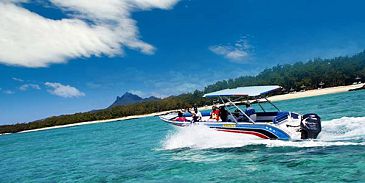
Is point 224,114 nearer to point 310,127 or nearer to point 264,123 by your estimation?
point 264,123

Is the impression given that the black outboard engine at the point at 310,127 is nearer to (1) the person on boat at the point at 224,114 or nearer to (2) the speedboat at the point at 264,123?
(2) the speedboat at the point at 264,123

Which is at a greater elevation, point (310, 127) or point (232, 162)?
point (310, 127)

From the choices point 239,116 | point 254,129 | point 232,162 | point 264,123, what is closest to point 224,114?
point 239,116

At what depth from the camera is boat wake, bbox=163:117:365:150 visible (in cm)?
1439

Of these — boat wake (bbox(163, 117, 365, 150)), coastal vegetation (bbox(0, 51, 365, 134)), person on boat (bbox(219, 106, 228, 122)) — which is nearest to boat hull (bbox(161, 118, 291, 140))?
boat wake (bbox(163, 117, 365, 150))

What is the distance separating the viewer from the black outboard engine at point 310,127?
15.1 metres

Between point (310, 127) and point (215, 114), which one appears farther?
point (215, 114)

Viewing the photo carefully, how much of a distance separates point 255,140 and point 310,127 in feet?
8.12

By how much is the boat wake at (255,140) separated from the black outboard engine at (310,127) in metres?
0.36

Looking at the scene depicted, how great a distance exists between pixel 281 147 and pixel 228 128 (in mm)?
3179

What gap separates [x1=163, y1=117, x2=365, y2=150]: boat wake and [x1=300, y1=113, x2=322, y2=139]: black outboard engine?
36 centimetres

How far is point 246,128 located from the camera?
54.5ft

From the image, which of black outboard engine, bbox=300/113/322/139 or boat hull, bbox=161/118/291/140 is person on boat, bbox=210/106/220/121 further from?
black outboard engine, bbox=300/113/322/139

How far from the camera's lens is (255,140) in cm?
1638
